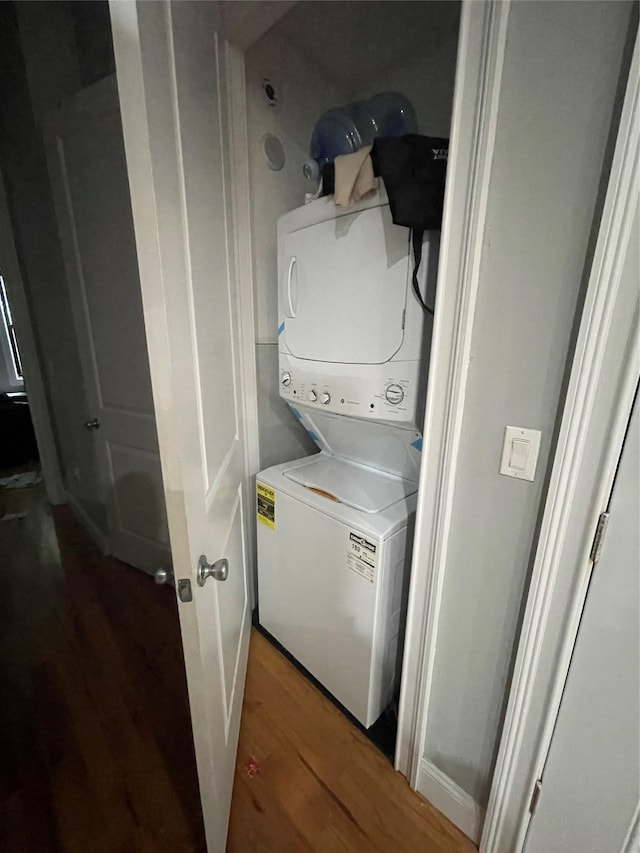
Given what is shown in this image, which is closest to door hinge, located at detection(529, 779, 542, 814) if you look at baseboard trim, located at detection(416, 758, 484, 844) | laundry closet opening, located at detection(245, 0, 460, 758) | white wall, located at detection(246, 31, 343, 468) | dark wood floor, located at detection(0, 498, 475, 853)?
baseboard trim, located at detection(416, 758, 484, 844)

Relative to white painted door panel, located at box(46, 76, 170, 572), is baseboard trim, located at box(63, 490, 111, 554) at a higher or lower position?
lower

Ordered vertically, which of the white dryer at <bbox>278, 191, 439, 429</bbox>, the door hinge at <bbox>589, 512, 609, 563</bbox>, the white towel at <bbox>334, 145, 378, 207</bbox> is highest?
the white towel at <bbox>334, 145, 378, 207</bbox>

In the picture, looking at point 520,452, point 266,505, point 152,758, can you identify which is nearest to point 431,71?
point 520,452

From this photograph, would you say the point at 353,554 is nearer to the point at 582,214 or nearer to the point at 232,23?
the point at 582,214

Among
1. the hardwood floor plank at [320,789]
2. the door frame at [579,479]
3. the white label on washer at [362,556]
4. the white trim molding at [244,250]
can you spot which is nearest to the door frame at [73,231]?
the white trim molding at [244,250]

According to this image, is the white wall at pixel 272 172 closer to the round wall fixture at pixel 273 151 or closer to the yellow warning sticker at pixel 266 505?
the round wall fixture at pixel 273 151

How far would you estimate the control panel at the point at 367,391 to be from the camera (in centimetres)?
101

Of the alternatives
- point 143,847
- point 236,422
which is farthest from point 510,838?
point 236,422

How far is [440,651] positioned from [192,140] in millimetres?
1387

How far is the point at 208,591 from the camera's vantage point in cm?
85

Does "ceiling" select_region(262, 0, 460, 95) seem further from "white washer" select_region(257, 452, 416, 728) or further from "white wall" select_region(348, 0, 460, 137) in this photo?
"white washer" select_region(257, 452, 416, 728)

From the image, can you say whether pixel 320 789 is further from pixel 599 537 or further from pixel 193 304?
pixel 193 304

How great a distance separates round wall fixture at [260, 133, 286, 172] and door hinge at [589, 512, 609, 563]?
1618 mm

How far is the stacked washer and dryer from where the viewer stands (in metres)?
1.00
